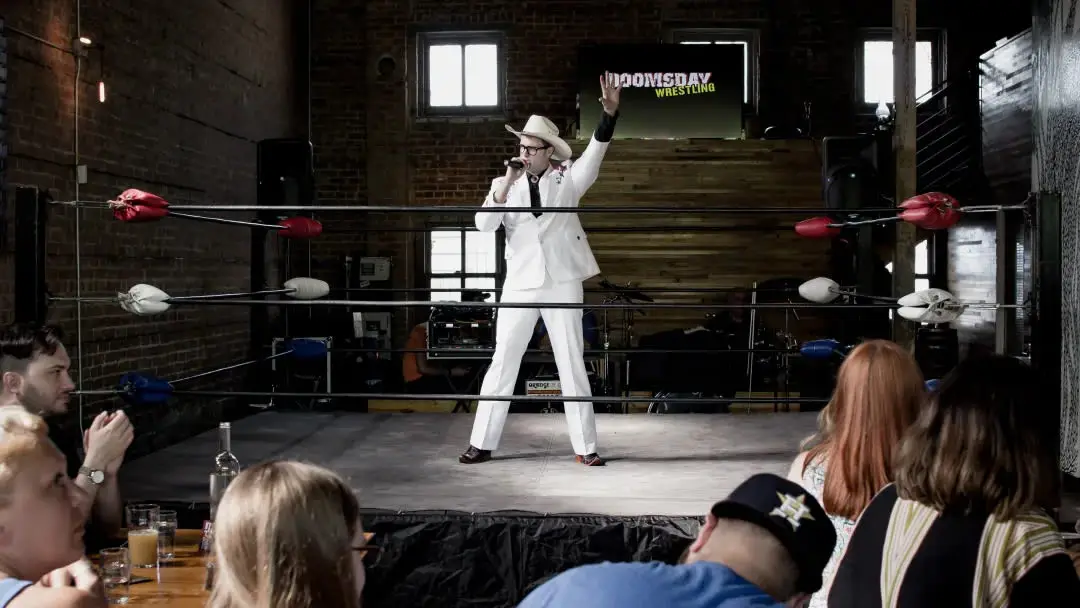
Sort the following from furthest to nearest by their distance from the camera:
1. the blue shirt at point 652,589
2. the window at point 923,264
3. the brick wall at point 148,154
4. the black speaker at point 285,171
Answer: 1. the window at point 923,264
2. the black speaker at point 285,171
3. the brick wall at point 148,154
4. the blue shirt at point 652,589

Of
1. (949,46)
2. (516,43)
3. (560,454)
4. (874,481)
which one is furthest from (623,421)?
(949,46)

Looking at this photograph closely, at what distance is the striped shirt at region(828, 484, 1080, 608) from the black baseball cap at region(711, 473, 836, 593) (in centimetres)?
59

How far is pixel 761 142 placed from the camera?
9.20 metres

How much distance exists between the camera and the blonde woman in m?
1.26

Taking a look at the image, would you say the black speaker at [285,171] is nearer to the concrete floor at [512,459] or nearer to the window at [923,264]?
the concrete floor at [512,459]

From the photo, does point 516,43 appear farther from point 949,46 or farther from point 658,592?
point 658,592

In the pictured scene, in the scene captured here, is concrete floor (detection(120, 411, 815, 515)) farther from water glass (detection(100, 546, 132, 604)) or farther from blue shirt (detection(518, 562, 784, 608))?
blue shirt (detection(518, 562, 784, 608))

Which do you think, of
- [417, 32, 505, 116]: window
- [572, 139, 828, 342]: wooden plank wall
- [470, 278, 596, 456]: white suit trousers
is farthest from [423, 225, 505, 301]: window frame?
[470, 278, 596, 456]: white suit trousers

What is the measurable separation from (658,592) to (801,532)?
0.57ft

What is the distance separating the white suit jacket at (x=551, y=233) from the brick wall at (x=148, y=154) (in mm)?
2071

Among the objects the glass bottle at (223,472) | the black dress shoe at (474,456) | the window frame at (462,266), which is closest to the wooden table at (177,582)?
the glass bottle at (223,472)

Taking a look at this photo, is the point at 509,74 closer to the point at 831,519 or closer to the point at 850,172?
the point at 850,172

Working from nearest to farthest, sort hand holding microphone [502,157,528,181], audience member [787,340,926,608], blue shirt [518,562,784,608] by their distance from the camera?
blue shirt [518,562,784,608]
audience member [787,340,926,608]
hand holding microphone [502,157,528,181]

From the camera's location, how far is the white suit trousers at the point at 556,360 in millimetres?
4398
